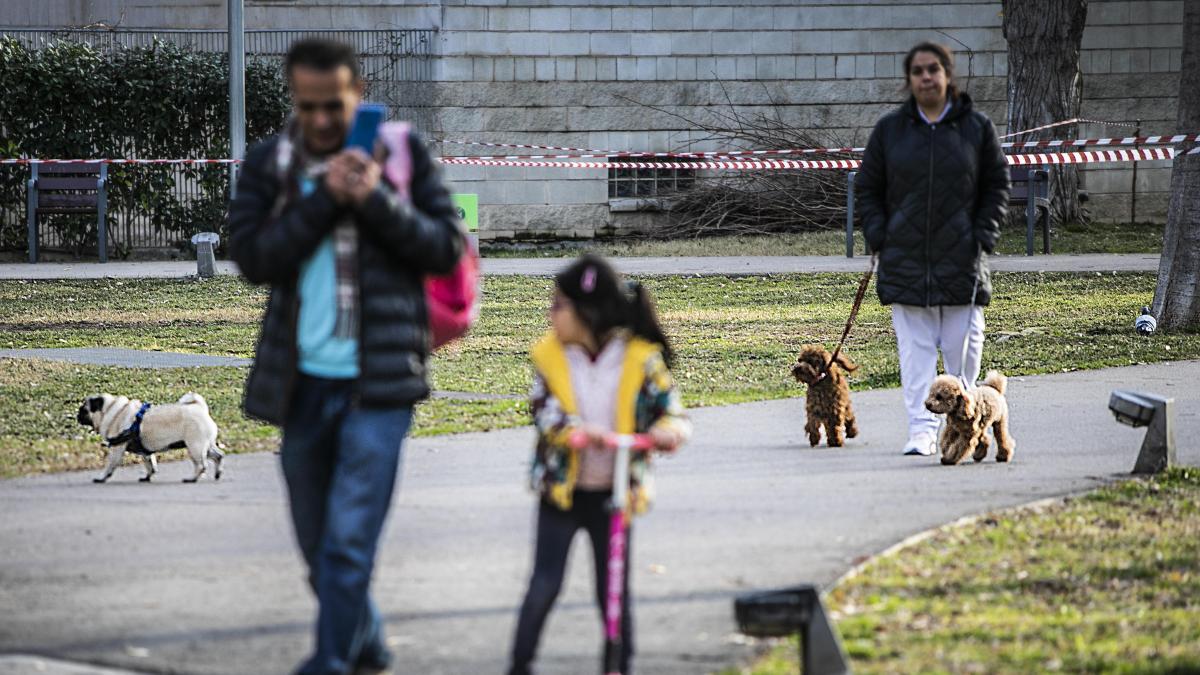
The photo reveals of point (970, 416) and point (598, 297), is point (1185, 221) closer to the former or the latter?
point (970, 416)

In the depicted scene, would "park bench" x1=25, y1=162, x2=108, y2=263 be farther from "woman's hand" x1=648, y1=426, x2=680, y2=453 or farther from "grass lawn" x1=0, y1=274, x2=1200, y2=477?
"woman's hand" x1=648, y1=426, x2=680, y2=453

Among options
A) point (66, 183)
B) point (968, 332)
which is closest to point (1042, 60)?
point (66, 183)

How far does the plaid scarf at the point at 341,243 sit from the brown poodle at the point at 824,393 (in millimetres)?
4716

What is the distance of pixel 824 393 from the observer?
9.22m

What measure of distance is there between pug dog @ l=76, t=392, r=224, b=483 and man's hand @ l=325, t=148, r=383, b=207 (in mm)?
3909

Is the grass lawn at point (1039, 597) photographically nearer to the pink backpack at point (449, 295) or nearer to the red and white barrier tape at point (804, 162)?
the pink backpack at point (449, 295)

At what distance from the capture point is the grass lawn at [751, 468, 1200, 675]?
5227 millimetres

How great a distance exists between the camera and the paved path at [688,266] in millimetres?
20844

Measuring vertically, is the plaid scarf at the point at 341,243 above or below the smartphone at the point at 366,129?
below

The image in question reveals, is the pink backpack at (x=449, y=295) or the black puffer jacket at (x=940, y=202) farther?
the black puffer jacket at (x=940, y=202)

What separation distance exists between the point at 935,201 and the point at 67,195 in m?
16.7

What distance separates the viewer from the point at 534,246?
26844 mm

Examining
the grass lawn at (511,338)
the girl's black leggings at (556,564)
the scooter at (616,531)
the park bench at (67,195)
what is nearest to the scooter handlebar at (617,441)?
the scooter at (616,531)

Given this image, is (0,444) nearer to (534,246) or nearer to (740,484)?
(740,484)
